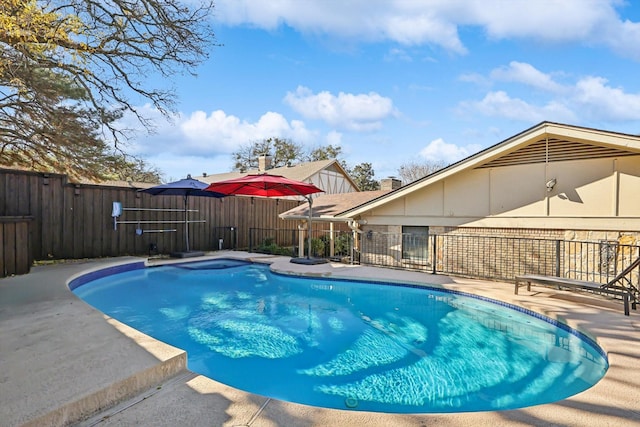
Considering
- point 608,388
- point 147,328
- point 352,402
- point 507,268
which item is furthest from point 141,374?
point 507,268

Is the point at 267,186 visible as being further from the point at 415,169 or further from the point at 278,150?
the point at 415,169

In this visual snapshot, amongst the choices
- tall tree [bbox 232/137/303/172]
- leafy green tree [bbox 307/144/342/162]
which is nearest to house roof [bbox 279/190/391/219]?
tall tree [bbox 232/137/303/172]

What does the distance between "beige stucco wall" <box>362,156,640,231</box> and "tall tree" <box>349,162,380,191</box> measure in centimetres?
2391

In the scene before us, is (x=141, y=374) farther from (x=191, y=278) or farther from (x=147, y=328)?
(x=191, y=278)

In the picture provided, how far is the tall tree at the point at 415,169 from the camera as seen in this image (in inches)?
1435

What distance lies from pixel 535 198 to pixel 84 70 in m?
11.4

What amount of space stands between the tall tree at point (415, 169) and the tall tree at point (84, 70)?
29725mm

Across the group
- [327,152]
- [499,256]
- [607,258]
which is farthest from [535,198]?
[327,152]

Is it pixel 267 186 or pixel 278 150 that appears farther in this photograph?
pixel 278 150

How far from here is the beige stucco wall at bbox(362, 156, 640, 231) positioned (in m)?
7.54

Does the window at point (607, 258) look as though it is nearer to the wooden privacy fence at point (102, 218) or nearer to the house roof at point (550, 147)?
the house roof at point (550, 147)

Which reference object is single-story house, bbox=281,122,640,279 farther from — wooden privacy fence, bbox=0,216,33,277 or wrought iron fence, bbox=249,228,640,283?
wooden privacy fence, bbox=0,216,33,277

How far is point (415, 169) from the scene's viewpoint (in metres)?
37.3

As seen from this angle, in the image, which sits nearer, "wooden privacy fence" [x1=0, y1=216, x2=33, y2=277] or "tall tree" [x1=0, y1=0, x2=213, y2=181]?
"tall tree" [x1=0, y1=0, x2=213, y2=181]
